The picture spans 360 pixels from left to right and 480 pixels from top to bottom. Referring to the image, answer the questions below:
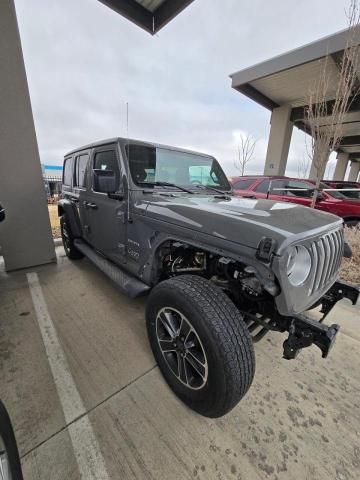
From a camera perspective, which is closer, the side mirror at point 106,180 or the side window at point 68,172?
the side mirror at point 106,180

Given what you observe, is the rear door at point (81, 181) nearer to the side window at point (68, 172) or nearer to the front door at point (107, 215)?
the front door at point (107, 215)

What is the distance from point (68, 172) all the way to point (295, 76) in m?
9.81

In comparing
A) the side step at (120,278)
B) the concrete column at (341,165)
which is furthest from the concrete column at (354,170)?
the side step at (120,278)

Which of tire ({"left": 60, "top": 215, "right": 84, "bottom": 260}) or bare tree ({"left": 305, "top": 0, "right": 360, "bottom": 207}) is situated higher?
bare tree ({"left": 305, "top": 0, "right": 360, "bottom": 207})

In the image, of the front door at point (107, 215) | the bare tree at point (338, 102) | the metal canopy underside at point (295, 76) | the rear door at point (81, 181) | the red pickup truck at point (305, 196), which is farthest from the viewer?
the metal canopy underside at point (295, 76)

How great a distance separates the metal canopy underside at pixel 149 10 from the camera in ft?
12.7

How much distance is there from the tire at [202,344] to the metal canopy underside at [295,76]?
6.46 meters

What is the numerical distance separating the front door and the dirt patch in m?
3.56

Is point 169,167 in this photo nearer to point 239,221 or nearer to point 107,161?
point 107,161

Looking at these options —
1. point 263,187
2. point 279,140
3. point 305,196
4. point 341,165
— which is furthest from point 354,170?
point 263,187

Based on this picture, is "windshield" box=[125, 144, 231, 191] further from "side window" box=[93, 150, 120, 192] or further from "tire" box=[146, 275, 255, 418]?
"tire" box=[146, 275, 255, 418]

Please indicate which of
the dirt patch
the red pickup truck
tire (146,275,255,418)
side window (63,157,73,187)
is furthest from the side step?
the red pickup truck

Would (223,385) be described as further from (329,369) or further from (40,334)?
(40,334)

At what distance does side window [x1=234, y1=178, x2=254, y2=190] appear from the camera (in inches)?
265
